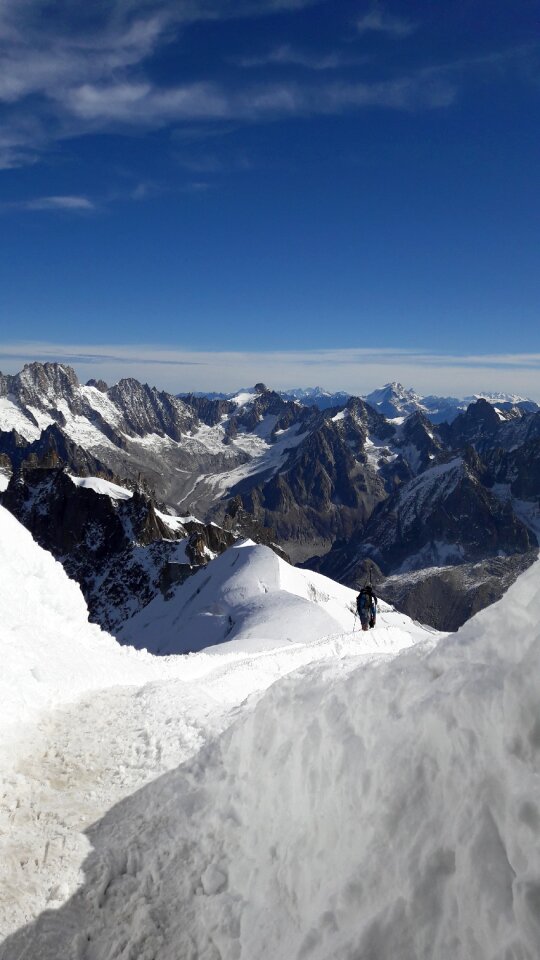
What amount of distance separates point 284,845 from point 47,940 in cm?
371

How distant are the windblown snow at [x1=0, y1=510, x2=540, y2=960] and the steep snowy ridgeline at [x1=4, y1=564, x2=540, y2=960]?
0.02 m

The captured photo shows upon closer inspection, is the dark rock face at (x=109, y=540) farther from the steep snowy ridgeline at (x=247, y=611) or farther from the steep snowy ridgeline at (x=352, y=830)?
the steep snowy ridgeline at (x=352, y=830)

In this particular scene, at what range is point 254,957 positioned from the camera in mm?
6480

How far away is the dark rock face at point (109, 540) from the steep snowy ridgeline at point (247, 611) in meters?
10.3

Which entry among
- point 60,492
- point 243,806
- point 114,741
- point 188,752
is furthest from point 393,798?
point 60,492

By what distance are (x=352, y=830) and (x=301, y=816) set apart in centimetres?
110

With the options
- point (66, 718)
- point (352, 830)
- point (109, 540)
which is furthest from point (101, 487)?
point (352, 830)

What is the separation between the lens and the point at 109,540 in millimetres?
131250

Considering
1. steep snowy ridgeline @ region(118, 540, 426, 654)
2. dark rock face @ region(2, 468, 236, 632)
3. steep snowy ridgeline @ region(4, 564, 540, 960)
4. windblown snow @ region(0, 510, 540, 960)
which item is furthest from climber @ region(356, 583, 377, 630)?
dark rock face @ region(2, 468, 236, 632)

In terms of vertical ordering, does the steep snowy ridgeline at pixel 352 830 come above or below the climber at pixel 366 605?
above

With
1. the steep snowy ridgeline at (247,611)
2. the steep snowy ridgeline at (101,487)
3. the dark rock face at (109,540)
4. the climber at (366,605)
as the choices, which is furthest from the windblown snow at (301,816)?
the steep snowy ridgeline at (101,487)

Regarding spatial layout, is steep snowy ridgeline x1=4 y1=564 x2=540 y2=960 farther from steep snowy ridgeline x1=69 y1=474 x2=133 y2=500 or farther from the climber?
steep snowy ridgeline x1=69 y1=474 x2=133 y2=500

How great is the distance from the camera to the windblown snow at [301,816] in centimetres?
519

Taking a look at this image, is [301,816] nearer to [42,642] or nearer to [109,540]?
[42,642]
